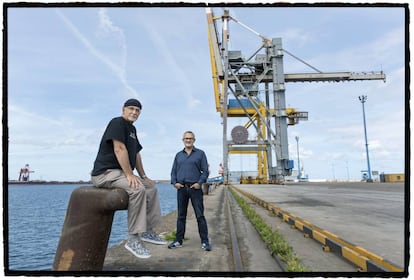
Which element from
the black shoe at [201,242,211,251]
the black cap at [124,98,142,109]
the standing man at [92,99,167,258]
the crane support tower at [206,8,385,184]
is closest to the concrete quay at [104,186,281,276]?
the black shoe at [201,242,211,251]

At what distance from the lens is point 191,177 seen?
12.5ft

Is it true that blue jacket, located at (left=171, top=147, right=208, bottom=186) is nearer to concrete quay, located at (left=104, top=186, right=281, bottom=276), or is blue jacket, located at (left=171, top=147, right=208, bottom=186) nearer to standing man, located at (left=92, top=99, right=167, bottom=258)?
concrete quay, located at (left=104, top=186, right=281, bottom=276)

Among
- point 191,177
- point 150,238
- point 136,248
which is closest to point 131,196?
point 136,248

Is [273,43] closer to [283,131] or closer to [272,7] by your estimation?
[283,131]

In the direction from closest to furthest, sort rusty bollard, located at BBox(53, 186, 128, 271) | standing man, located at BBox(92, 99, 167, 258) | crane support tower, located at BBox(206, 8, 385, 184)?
rusty bollard, located at BBox(53, 186, 128, 271) < standing man, located at BBox(92, 99, 167, 258) < crane support tower, located at BBox(206, 8, 385, 184)

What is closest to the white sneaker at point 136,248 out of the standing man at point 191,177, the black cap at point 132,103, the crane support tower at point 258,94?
the standing man at point 191,177

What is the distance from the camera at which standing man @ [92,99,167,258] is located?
2545mm

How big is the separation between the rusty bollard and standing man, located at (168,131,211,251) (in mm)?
1403

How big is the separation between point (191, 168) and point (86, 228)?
167 centimetres

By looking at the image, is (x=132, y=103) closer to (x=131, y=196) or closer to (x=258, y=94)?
(x=131, y=196)

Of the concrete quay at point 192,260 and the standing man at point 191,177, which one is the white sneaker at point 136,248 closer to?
the concrete quay at point 192,260

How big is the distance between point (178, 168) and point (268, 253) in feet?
5.19

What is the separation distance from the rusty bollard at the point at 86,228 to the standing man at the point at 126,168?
112 millimetres

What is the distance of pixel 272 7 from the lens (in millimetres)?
3031
